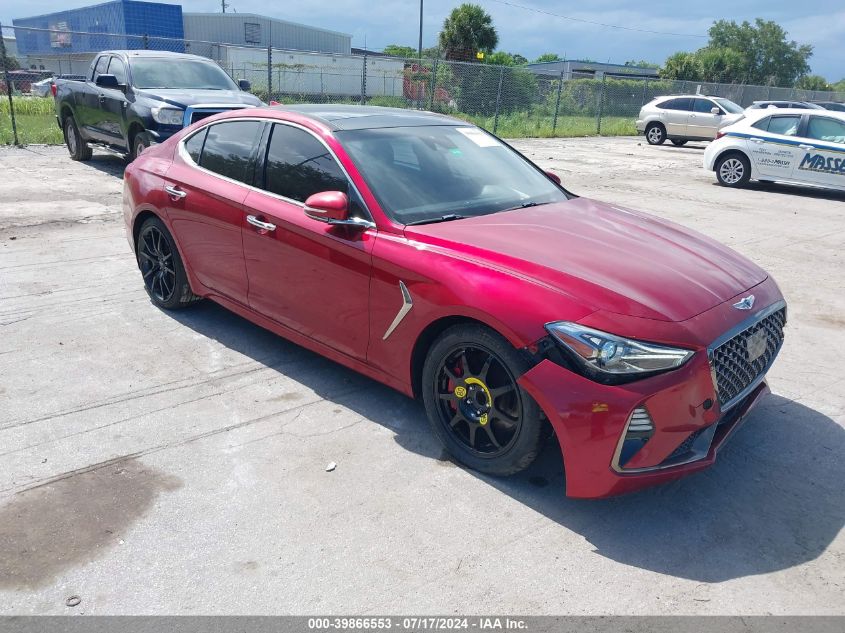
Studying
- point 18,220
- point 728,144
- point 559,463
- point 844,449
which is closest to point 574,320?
point 559,463

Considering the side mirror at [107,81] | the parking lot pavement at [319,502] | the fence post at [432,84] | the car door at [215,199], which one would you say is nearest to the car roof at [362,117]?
the car door at [215,199]

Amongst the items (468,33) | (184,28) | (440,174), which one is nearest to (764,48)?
(468,33)

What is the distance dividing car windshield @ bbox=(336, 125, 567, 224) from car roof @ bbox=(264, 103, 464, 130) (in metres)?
0.08

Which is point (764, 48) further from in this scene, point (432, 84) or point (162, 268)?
point (162, 268)

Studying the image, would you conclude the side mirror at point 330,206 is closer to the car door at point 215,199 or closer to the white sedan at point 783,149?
the car door at point 215,199

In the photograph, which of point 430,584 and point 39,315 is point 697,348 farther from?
point 39,315

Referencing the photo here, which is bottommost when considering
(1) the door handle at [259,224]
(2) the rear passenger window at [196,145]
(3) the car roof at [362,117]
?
(1) the door handle at [259,224]

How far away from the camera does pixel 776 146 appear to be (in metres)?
13.7

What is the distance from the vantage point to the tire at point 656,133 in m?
24.1

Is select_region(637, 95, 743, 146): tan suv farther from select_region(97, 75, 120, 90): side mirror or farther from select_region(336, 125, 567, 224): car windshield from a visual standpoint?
select_region(336, 125, 567, 224): car windshield

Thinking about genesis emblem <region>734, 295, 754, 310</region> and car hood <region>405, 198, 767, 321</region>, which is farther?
genesis emblem <region>734, 295, 754, 310</region>

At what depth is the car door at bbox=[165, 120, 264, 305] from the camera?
4719 mm

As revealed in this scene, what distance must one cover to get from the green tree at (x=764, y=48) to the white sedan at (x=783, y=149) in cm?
6789

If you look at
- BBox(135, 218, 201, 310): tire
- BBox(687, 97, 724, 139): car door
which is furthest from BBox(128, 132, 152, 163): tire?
Answer: BBox(687, 97, 724, 139): car door
